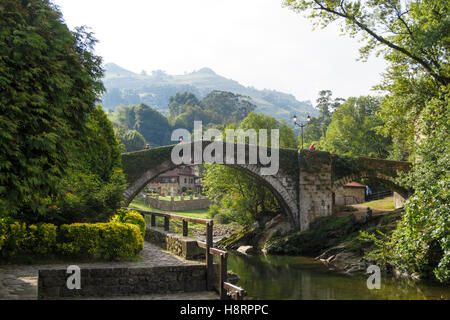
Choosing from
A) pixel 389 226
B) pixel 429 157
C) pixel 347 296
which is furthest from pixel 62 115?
pixel 389 226

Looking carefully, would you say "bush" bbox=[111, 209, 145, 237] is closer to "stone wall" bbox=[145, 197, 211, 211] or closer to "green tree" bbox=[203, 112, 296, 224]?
"green tree" bbox=[203, 112, 296, 224]

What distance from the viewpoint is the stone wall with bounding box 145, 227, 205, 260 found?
31.2 ft

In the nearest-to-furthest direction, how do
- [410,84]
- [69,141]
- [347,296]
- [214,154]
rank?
[69,141]
[347,296]
[410,84]
[214,154]

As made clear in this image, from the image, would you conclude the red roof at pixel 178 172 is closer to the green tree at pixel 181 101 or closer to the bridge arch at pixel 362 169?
the bridge arch at pixel 362 169

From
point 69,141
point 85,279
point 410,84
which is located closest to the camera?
point 69,141

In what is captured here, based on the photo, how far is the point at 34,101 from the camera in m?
6.28

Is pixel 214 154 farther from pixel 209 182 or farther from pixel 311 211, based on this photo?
pixel 311 211

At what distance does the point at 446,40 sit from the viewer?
15.1m

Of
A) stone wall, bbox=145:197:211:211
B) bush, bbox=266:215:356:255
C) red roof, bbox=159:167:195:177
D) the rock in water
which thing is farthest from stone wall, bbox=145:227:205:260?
red roof, bbox=159:167:195:177

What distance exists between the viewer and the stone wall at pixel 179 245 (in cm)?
950

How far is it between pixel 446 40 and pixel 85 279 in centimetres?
1469

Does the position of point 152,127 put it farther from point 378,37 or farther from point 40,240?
point 40,240

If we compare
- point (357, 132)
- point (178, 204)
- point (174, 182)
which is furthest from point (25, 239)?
point (174, 182)

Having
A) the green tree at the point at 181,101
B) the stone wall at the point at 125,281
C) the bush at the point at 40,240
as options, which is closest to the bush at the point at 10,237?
the bush at the point at 40,240
